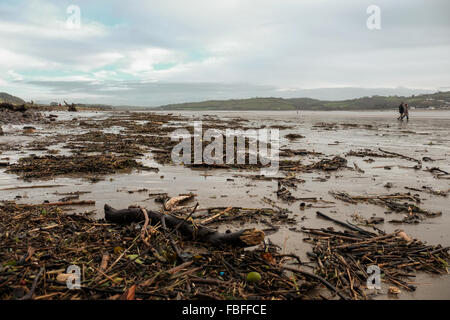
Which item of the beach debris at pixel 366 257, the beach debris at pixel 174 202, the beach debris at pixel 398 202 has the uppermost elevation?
the beach debris at pixel 174 202

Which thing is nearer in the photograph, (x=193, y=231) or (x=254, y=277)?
(x=254, y=277)

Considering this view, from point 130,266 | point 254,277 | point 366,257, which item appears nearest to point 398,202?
point 366,257

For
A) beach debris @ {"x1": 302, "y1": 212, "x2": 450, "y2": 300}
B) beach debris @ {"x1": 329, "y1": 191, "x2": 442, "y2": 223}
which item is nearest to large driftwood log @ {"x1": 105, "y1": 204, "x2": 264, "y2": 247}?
beach debris @ {"x1": 302, "y1": 212, "x2": 450, "y2": 300}

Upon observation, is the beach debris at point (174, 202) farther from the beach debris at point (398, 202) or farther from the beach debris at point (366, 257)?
the beach debris at point (398, 202)

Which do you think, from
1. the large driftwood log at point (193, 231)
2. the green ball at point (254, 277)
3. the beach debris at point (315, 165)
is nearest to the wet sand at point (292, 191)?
the beach debris at point (315, 165)

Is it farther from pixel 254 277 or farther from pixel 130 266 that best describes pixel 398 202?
pixel 130 266

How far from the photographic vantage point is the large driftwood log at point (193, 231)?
11.1 ft

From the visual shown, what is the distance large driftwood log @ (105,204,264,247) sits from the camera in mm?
3395

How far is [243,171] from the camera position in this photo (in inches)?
342

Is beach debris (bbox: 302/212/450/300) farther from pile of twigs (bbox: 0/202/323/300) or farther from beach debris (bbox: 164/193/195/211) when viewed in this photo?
beach debris (bbox: 164/193/195/211)

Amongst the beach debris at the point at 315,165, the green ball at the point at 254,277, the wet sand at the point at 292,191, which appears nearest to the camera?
the green ball at the point at 254,277

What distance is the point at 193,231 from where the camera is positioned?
3756 millimetres

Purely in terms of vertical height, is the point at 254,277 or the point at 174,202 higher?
the point at 174,202
